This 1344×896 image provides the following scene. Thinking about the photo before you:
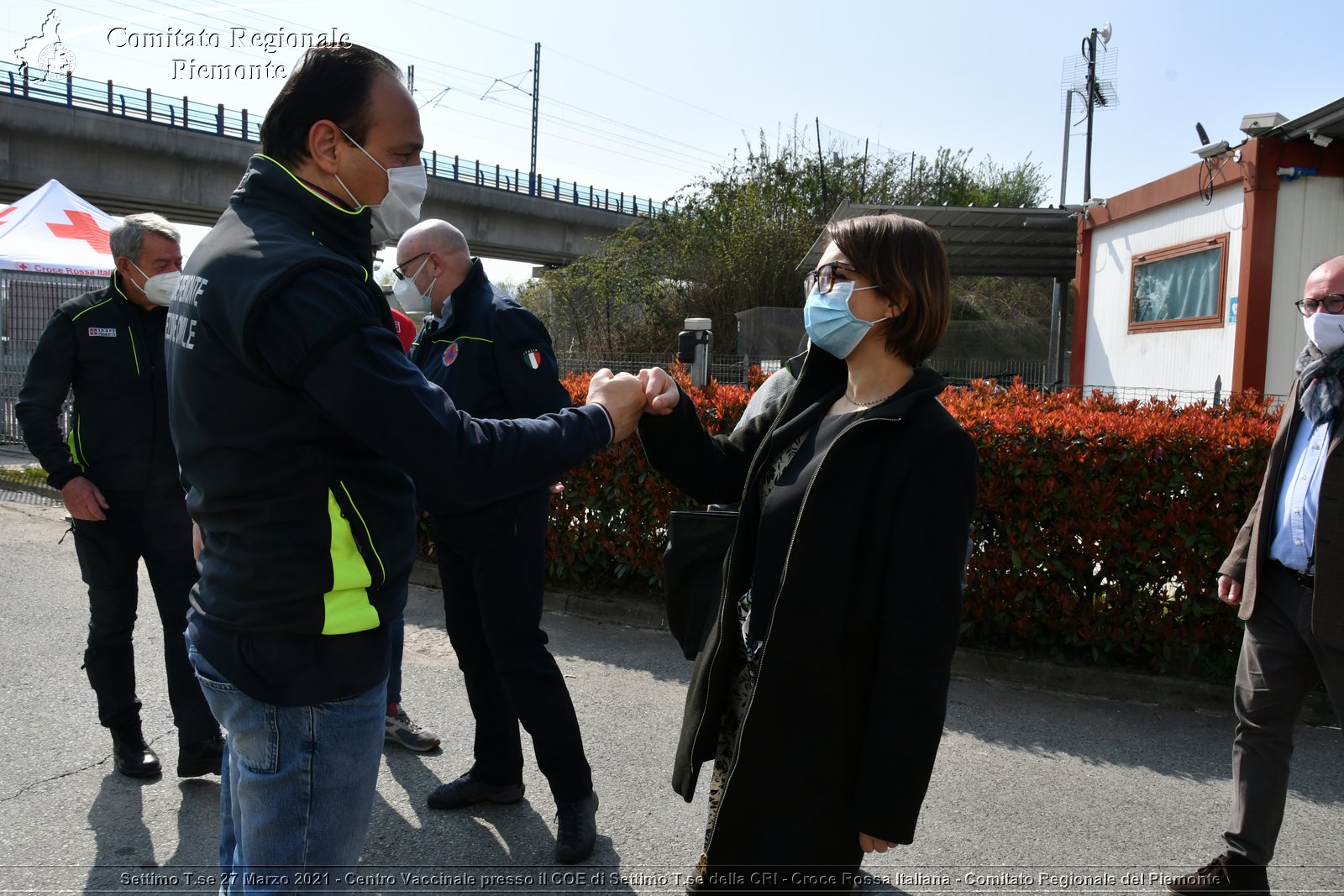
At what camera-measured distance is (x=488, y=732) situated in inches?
143

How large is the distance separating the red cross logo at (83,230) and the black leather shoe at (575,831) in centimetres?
1328

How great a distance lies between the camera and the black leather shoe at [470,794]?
363 centimetres

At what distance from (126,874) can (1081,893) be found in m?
3.15

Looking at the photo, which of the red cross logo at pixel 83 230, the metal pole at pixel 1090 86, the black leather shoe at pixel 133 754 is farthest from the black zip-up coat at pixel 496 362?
the metal pole at pixel 1090 86

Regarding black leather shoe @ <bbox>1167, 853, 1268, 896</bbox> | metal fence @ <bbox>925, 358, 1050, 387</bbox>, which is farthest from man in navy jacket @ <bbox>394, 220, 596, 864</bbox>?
metal fence @ <bbox>925, 358, 1050, 387</bbox>

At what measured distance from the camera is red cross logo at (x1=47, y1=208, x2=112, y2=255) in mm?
13547

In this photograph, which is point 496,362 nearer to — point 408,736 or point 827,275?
point 827,275

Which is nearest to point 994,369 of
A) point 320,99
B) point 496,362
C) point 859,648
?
point 496,362

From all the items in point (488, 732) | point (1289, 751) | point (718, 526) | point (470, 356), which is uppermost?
point (470, 356)

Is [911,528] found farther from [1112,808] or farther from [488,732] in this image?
[1112,808]

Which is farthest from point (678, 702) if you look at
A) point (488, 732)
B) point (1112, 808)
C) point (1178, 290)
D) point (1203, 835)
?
point (1178, 290)

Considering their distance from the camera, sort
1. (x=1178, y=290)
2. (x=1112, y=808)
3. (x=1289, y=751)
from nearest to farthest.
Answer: (x=1289, y=751), (x=1112, y=808), (x=1178, y=290)

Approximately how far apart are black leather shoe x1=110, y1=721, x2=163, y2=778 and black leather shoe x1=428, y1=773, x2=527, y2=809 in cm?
119

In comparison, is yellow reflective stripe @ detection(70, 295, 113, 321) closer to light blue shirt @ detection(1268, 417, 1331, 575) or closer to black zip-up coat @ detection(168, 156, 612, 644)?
black zip-up coat @ detection(168, 156, 612, 644)
